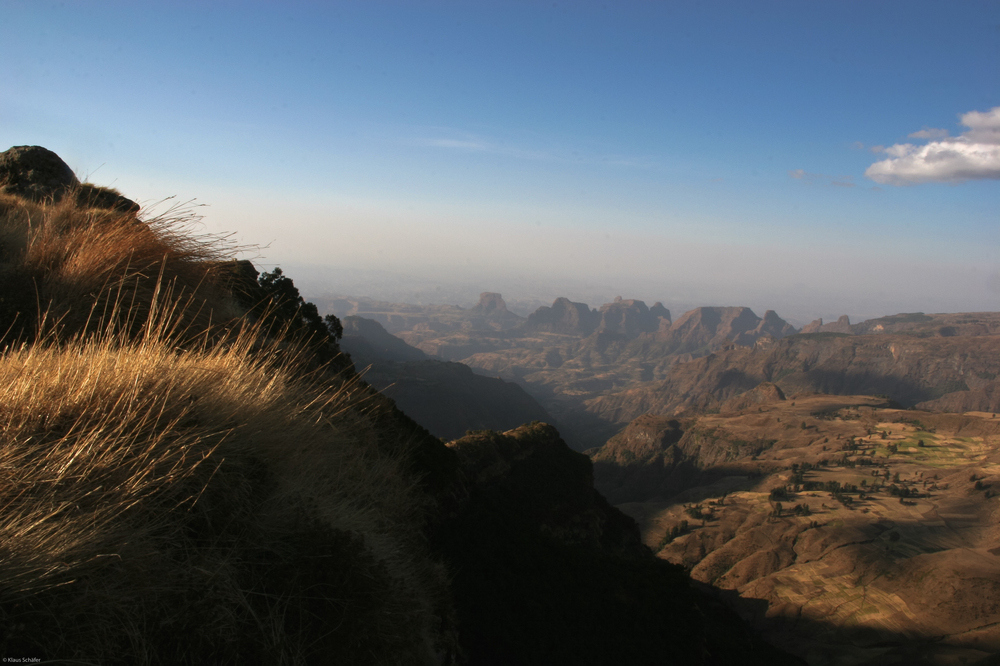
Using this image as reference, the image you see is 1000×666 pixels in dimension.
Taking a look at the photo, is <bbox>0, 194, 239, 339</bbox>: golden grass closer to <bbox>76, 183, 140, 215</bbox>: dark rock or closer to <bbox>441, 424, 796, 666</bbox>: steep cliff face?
<bbox>76, 183, 140, 215</bbox>: dark rock

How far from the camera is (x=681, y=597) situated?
19.7 m

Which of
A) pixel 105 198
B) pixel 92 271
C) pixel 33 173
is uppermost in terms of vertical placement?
pixel 33 173

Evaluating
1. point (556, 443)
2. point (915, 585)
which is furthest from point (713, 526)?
point (556, 443)

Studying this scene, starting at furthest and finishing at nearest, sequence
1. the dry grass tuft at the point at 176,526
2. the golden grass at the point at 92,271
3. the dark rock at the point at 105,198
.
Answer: the dark rock at the point at 105,198 < the golden grass at the point at 92,271 < the dry grass tuft at the point at 176,526

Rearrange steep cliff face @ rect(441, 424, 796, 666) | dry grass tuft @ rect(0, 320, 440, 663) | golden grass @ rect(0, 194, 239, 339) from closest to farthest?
dry grass tuft @ rect(0, 320, 440, 663)
golden grass @ rect(0, 194, 239, 339)
steep cliff face @ rect(441, 424, 796, 666)

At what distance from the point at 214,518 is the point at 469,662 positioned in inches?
300

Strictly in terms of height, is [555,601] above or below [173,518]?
below

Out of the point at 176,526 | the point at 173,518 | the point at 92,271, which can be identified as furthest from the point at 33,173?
the point at 176,526

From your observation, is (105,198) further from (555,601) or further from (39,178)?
(555,601)

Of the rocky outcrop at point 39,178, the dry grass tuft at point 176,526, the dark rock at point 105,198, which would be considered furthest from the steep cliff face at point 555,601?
the rocky outcrop at point 39,178

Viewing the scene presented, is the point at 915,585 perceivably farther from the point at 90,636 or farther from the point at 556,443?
the point at 90,636

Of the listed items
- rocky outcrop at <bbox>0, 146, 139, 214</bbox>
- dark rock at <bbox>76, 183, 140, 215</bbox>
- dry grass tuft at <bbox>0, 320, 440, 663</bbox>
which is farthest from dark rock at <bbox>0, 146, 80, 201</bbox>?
dry grass tuft at <bbox>0, 320, 440, 663</bbox>

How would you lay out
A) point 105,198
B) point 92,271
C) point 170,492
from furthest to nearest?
point 105,198 → point 92,271 → point 170,492

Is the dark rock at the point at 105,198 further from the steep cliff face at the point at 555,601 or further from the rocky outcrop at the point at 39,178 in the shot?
the steep cliff face at the point at 555,601
